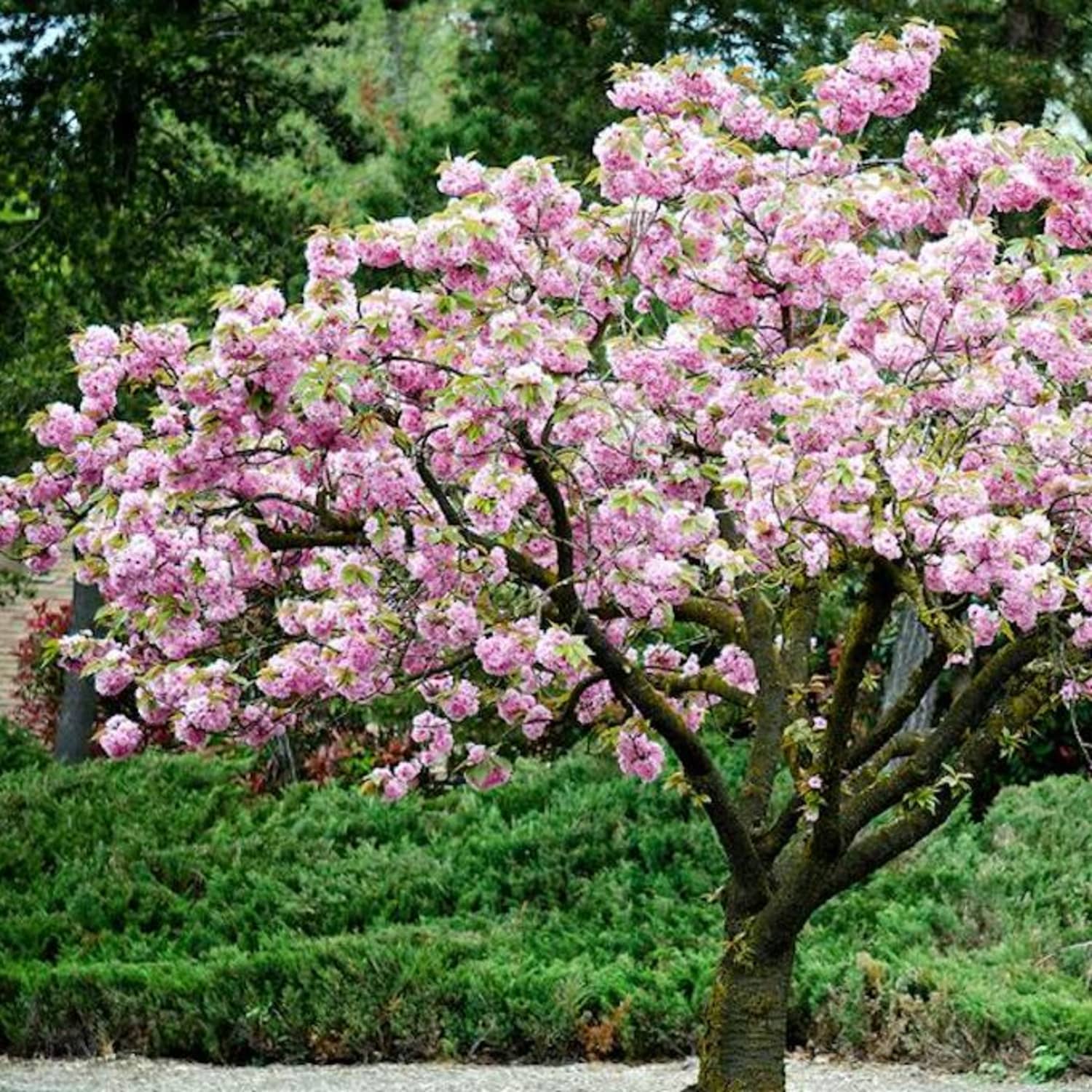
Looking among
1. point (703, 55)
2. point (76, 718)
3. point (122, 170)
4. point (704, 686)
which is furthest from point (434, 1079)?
point (122, 170)

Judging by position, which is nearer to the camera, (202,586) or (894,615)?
(202,586)

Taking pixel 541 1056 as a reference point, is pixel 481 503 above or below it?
above

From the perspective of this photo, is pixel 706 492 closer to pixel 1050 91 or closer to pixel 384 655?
pixel 384 655

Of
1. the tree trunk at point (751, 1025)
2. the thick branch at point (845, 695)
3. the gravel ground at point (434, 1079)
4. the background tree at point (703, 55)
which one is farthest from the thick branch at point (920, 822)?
the background tree at point (703, 55)

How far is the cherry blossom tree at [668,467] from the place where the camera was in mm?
4750

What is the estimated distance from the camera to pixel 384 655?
17.9ft

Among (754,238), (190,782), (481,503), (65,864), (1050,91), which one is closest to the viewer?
(481,503)

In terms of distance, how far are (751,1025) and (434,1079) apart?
5.59ft

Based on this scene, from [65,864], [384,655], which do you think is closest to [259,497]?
[384,655]

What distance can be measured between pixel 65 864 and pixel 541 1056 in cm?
364

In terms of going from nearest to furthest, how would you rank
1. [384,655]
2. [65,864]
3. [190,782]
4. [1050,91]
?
[384,655] < [65,864] < [1050,91] < [190,782]

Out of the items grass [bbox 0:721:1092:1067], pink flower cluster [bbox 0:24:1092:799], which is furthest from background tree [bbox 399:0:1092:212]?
pink flower cluster [bbox 0:24:1092:799]

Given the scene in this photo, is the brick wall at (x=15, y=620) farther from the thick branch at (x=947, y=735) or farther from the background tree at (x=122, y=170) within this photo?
the thick branch at (x=947, y=735)

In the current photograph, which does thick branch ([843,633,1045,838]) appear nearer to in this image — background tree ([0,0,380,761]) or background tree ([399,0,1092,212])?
background tree ([399,0,1092,212])
